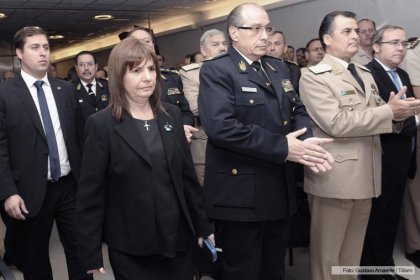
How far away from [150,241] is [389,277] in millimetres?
1846

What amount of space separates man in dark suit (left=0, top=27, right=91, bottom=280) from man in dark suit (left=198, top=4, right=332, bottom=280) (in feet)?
2.85

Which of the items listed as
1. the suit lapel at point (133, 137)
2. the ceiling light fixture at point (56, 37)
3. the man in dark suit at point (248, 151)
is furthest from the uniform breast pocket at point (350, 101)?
the ceiling light fixture at point (56, 37)

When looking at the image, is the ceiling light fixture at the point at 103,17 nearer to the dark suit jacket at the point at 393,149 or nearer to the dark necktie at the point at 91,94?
the dark necktie at the point at 91,94

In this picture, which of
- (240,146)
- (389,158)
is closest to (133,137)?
(240,146)

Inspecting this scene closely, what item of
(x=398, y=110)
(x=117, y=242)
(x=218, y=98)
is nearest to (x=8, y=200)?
(x=117, y=242)

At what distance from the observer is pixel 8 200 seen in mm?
2182

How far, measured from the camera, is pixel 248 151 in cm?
182

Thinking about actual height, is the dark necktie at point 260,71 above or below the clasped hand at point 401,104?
above

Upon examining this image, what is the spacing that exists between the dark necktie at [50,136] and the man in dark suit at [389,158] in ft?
6.33

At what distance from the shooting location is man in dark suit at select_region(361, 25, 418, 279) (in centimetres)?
271

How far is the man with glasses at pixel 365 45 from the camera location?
12.4 feet

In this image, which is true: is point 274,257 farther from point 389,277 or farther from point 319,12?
point 319,12

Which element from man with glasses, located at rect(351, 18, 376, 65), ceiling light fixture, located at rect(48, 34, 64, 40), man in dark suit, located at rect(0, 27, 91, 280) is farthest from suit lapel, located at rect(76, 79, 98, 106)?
ceiling light fixture, located at rect(48, 34, 64, 40)

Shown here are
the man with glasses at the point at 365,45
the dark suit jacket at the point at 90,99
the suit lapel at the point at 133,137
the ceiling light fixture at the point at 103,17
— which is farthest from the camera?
the ceiling light fixture at the point at 103,17
